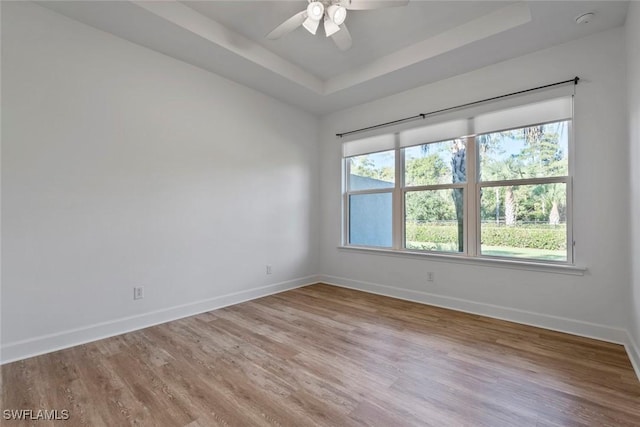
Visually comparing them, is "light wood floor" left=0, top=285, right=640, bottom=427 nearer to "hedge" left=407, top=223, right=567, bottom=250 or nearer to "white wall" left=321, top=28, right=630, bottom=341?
"white wall" left=321, top=28, right=630, bottom=341

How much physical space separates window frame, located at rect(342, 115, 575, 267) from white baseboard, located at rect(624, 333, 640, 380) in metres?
0.69

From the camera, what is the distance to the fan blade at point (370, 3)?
6.91 ft

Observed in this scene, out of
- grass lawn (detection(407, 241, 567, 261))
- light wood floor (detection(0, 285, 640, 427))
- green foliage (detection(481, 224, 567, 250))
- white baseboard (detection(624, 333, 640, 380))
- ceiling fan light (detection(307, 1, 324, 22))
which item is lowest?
light wood floor (detection(0, 285, 640, 427))

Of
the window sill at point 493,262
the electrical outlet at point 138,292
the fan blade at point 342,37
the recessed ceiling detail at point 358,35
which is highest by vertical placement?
the recessed ceiling detail at point 358,35

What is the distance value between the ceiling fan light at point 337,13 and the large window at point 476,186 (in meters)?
1.88

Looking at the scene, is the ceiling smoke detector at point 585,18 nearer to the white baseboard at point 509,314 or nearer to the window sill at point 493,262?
the window sill at point 493,262

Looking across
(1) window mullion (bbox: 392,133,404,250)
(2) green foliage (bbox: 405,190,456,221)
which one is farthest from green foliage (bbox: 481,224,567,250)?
(1) window mullion (bbox: 392,133,404,250)

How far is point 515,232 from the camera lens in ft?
10.0

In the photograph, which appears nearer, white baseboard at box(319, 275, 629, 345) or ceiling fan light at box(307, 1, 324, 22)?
ceiling fan light at box(307, 1, 324, 22)

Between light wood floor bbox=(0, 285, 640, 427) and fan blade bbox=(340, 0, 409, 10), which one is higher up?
fan blade bbox=(340, 0, 409, 10)

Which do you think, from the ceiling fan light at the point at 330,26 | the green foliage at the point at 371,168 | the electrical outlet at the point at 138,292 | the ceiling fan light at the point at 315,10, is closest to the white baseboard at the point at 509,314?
the green foliage at the point at 371,168

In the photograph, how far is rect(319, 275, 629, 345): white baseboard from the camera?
2517 millimetres

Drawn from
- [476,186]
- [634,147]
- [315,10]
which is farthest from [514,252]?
[315,10]

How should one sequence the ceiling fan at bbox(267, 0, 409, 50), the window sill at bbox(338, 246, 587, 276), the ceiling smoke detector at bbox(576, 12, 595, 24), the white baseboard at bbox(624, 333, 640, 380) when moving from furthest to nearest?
the window sill at bbox(338, 246, 587, 276)
the ceiling smoke detector at bbox(576, 12, 595, 24)
the ceiling fan at bbox(267, 0, 409, 50)
the white baseboard at bbox(624, 333, 640, 380)
